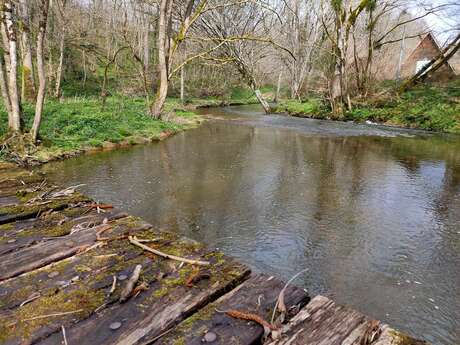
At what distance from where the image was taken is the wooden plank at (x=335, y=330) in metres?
1.37

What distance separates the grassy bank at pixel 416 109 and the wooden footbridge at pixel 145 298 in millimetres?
14721

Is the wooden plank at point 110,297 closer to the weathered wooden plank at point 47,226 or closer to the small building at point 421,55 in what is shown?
the weathered wooden plank at point 47,226

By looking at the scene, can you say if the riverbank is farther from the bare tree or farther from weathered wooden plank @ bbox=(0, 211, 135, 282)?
weathered wooden plank @ bbox=(0, 211, 135, 282)

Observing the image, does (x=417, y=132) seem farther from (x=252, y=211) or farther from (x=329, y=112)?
(x=252, y=211)

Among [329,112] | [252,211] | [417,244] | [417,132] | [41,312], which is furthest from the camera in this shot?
[329,112]

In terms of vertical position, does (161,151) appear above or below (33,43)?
below

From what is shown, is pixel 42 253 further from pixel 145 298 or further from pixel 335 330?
pixel 335 330

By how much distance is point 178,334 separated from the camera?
143 cm

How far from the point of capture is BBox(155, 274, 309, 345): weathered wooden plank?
1395 millimetres

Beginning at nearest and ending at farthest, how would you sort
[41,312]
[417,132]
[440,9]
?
[41,312], [417,132], [440,9]

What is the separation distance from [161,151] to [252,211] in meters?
5.21

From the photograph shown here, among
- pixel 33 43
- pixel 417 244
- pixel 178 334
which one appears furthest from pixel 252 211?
pixel 33 43

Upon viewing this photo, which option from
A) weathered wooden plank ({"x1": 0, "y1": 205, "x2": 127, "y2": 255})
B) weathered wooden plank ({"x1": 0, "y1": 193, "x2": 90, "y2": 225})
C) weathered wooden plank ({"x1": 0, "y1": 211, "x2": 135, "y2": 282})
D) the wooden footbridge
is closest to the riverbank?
weathered wooden plank ({"x1": 0, "y1": 193, "x2": 90, "y2": 225})

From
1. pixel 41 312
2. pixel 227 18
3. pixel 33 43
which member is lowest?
pixel 41 312
